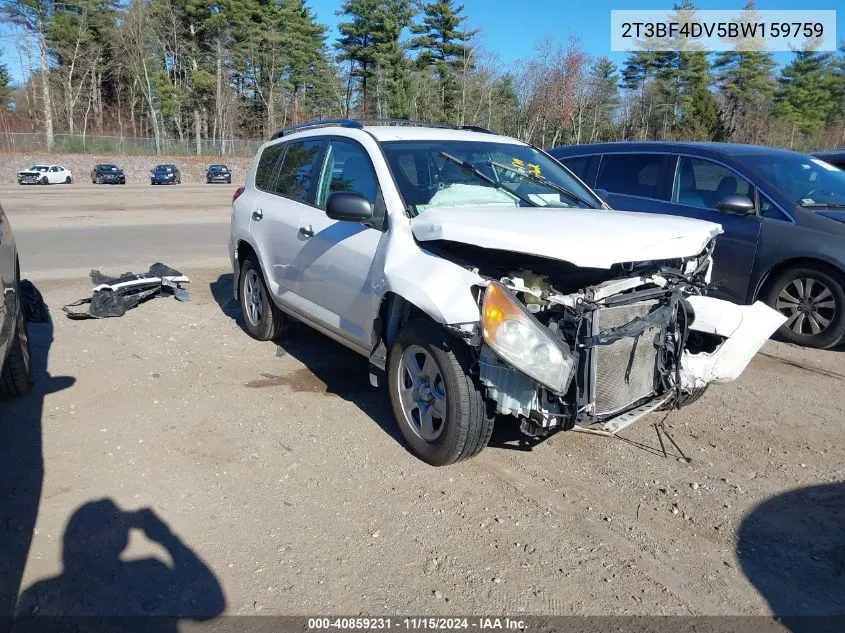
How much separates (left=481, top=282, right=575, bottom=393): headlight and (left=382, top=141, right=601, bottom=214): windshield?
1.18m

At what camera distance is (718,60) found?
54.6 meters

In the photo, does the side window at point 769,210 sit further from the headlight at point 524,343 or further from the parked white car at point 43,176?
the parked white car at point 43,176

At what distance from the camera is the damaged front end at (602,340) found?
3279 millimetres

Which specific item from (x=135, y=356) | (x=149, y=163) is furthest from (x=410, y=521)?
(x=149, y=163)

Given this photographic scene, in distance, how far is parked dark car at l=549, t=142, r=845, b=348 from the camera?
6152 mm

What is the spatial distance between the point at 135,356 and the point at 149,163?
5280 centimetres

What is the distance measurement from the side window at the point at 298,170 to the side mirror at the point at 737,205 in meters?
3.88

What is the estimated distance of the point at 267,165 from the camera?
6270 millimetres

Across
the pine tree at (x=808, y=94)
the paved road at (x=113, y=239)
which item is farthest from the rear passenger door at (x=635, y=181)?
the pine tree at (x=808, y=94)

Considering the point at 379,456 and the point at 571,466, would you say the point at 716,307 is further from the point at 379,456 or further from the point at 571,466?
the point at 379,456

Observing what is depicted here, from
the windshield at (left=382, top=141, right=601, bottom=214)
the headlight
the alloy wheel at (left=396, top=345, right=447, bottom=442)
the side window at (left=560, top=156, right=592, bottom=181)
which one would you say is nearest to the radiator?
the headlight

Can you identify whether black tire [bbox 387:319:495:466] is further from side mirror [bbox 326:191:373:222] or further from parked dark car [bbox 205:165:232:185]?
parked dark car [bbox 205:165:232:185]

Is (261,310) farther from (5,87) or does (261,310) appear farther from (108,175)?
(5,87)

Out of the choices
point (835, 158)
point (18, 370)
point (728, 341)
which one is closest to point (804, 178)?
point (835, 158)
